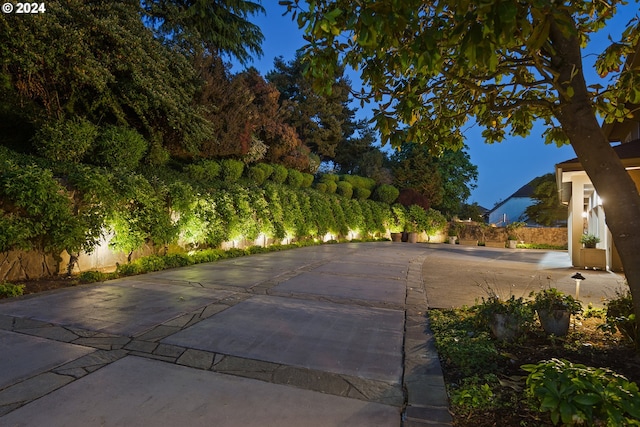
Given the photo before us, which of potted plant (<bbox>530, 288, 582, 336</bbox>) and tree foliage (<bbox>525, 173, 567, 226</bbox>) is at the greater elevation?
tree foliage (<bbox>525, 173, 567, 226</bbox>)

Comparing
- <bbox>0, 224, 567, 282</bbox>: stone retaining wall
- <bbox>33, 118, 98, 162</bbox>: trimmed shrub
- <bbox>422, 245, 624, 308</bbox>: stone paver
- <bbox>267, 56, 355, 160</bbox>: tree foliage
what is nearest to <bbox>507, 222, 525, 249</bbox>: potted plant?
<bbox>267, 56, 355, 160</bbox>: tree foliage

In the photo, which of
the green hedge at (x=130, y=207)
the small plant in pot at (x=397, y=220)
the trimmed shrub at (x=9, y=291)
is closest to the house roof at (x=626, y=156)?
the green hedge at (x=130, y=207)

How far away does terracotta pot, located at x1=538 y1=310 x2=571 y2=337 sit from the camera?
308cm

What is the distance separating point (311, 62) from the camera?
237 centimetres

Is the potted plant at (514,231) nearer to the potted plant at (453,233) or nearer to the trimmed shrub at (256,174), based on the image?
the potted plant at (453,233)

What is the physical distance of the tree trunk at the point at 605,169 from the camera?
7.47ft

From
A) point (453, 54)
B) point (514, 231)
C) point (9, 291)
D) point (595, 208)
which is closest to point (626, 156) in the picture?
point (595, 208)

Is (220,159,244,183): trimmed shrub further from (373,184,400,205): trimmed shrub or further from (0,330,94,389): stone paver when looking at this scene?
(373,184,400,205): trimmed shrub

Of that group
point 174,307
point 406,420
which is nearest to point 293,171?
point 174,307

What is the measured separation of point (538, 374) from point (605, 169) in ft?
4.97

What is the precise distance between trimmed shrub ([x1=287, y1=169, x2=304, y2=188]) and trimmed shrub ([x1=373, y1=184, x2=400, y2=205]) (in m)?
7.53

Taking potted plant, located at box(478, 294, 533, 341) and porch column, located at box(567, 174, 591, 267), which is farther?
porch column, located at box(567, 174, 591, 267)

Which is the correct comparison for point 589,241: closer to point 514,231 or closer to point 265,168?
point 265,168

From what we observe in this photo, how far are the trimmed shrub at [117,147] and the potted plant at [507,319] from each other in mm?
7185
